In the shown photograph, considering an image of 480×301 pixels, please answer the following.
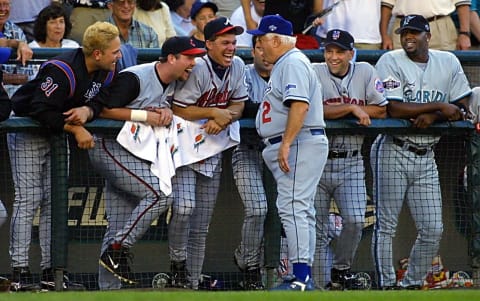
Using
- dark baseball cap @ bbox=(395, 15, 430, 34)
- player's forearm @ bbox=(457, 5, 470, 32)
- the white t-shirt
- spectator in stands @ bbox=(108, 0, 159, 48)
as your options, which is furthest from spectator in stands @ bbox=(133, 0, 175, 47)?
player's forearm @ bbox=(457, 5, 470, 32)

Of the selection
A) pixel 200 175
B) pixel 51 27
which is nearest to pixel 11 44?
pixel 51 27

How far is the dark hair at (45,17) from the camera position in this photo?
10.0 m

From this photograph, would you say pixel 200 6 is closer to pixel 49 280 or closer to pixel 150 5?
pixel 150 5

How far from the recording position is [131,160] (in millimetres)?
9164

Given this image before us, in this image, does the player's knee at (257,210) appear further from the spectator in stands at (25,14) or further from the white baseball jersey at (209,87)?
the spectator in stands at (25,14)

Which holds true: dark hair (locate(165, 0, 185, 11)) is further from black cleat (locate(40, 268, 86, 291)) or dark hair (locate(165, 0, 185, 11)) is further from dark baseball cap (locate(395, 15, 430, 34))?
black cleat (locate(40, 268, 86, 291))

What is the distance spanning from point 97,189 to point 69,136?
62 cm

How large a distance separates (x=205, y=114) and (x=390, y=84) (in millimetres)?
1685

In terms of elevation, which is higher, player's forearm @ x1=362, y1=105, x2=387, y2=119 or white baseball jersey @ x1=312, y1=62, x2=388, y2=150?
white baseball jersey @ x1=312, y1=62, x2=388, y2=150

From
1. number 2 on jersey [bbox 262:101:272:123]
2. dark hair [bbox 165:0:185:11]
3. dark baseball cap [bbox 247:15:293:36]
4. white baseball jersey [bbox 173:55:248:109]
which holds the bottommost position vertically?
number 2 on jersey [bbox 262:101:272:123]

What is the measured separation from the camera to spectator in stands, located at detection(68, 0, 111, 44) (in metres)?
10.9

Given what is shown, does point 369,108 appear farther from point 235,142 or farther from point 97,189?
point 97,189

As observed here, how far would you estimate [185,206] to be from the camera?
9148 millimetres

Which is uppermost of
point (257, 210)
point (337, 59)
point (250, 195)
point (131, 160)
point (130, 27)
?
point (130, 27)
